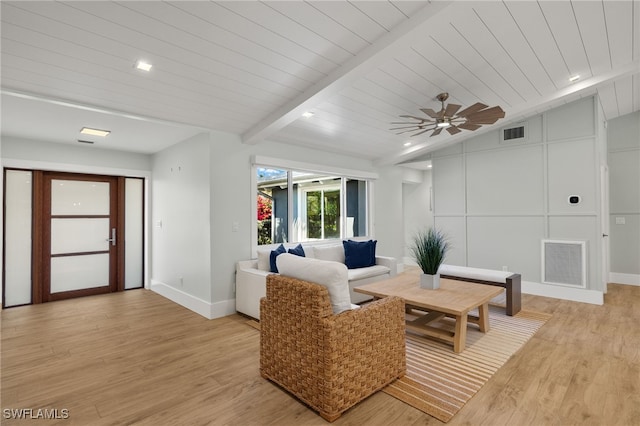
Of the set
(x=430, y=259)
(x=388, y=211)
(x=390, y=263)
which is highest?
(x=388, y=211)

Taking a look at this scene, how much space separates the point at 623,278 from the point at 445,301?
213 inches

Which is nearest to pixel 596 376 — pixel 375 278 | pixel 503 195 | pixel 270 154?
pixel 375 278

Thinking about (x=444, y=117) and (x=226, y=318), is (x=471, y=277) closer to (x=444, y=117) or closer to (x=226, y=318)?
(x=444, y=117)

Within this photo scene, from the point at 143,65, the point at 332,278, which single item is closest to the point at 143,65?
the point at 143,65

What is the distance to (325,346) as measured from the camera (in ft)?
6.54

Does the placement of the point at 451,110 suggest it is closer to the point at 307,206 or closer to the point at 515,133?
the point at 307,206

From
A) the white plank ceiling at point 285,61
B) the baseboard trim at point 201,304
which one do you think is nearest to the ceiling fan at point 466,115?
the white plank ceiling at point 285,61

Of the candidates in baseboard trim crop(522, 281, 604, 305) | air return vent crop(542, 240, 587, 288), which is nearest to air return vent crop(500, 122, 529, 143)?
air return vent crop(542, 240, 587, 288)

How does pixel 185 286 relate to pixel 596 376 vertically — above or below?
above

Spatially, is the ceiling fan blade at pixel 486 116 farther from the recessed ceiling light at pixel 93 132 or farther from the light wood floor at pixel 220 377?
the recessed ceiling light at pixel 93 132

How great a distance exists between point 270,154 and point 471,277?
333 centimetres

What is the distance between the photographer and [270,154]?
4.79m

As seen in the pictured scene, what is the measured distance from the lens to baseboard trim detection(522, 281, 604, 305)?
4.62 metres

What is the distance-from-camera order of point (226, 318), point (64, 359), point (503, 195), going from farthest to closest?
point (503, 195)
point (226, 318)
point (64, 359)
